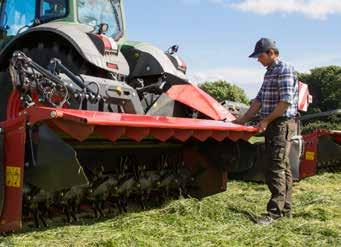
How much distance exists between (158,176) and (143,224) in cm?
94

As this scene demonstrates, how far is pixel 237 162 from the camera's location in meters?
5.15

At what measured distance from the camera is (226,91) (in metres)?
22.8

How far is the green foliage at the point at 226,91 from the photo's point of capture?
22.4 metres

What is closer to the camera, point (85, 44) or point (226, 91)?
point (85, 44)

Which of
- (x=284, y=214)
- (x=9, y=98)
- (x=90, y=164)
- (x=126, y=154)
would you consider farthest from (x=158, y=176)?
(x=9, y=98)

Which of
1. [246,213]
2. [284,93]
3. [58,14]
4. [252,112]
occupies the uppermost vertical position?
A: [58,14]

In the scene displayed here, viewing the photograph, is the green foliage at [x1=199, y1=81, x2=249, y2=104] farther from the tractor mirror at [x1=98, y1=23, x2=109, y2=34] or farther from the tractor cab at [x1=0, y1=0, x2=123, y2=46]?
the tractor mirror at [x1=98, y1=23, x2=109, y2=34]

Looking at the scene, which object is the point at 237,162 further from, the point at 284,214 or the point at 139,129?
the point at 139,129

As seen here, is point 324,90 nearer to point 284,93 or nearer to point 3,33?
point 3,33

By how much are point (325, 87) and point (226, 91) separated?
264 inches

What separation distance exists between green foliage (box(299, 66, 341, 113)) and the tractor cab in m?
10.9

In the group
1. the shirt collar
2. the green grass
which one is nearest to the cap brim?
the shirt collar

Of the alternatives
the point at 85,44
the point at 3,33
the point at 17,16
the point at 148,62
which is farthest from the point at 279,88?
the point at 3,33

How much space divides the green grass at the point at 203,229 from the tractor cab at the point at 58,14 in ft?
6.15
